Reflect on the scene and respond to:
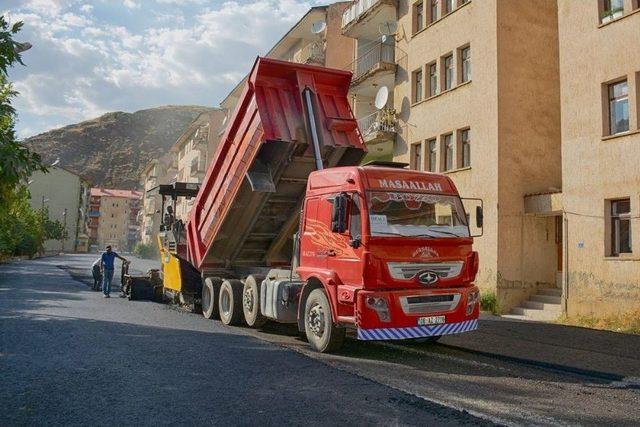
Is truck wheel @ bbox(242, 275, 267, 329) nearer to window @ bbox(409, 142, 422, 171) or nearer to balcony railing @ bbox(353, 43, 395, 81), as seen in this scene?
window @ bbox(409, 142, 422, 171)

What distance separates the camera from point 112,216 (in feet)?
463

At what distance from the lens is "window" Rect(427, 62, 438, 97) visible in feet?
64.3

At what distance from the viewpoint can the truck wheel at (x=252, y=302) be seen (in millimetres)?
9695

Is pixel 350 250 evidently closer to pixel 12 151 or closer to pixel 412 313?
pixel 412 313

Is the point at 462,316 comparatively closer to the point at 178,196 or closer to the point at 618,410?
the point at 618,410

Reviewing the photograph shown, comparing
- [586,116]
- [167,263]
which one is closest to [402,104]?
[586,116]

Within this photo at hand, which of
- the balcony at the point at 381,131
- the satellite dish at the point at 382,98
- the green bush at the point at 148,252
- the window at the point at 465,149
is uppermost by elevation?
the satellite dish at the point at 382,98

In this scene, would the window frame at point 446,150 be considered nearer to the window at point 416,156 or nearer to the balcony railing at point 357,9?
the window at point 416,156

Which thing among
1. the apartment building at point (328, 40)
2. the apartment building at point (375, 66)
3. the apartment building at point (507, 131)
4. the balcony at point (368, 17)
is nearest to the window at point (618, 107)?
the apartment building at point (507, 131)

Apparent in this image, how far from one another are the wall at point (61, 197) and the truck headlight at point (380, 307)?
93.5m

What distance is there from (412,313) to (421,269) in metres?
0.60

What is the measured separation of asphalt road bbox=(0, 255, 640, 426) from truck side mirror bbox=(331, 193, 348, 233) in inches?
71.8

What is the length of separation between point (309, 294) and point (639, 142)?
925 centimetres

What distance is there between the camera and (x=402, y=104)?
2147cm
